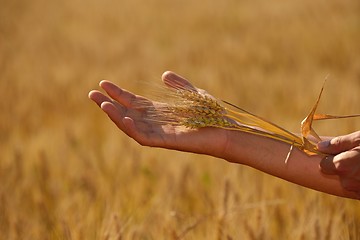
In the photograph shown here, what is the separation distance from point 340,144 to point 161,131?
398mm

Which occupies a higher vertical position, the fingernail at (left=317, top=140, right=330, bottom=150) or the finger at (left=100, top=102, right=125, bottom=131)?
the fingernail at (left=317, top=140, right=330, bottom=150)

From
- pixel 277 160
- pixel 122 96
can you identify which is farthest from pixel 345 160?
pixel 122 96

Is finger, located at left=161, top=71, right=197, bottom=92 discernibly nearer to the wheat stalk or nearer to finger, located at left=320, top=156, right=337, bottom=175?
the wheat stalk

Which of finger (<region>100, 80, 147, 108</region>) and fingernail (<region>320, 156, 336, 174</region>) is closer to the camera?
fingernail (<region>320, 156, 336, 174</region>)

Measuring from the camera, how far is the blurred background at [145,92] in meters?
1.81

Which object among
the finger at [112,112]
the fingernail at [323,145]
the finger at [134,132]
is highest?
the fingernail at [323,145]

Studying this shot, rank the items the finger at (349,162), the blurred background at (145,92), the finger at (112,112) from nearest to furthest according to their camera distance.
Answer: the finger at (349,162), the finger at (112,112), the blurred background at (145,92)

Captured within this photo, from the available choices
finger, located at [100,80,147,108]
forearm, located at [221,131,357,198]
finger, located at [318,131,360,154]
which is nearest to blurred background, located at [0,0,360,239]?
finger, located at [100,80,147,108]

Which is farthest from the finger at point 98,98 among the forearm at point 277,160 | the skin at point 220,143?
the forearm at point 277,160

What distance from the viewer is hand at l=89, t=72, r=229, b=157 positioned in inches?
53.3

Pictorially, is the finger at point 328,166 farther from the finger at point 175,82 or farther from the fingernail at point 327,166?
the finger at point 175,82

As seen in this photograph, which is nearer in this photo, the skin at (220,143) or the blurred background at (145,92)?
the skin at (220,143)

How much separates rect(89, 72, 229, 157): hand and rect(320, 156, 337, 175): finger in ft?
0.73

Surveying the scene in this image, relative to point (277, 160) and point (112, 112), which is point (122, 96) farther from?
point (277, 160)
